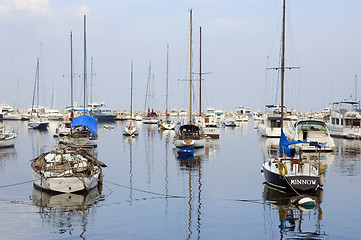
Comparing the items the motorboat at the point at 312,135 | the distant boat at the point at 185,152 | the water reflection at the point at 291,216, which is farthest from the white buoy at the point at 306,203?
the motorboat at the point at 312,135

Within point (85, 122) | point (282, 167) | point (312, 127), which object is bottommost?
point (282, 167)

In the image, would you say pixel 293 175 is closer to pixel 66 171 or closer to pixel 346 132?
pixel 66 171

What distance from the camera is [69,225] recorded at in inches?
882

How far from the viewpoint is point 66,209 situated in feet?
83.0

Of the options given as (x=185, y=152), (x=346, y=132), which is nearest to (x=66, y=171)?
(x=185, y=152)

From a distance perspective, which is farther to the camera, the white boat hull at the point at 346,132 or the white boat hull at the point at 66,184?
the white boat hull at the point at 346,132

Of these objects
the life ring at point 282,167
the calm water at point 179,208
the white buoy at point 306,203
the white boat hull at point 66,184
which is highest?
the life ring at point 282,167

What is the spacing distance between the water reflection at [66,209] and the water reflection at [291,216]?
8.47 meters

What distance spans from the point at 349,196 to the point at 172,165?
1737 centimetres

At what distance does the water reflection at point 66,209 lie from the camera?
2227 cm

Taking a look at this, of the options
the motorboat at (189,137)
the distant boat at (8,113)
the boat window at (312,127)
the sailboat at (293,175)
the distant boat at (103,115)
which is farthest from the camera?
the distant boat at (8,113)

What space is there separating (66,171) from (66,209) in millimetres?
3937

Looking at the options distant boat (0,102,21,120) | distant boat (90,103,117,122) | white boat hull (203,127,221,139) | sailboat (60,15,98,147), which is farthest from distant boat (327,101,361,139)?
distant boat (0,102,21,120)

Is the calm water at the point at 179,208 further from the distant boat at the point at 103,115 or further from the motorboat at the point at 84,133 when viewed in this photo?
the distant boat at the point at 103,115
